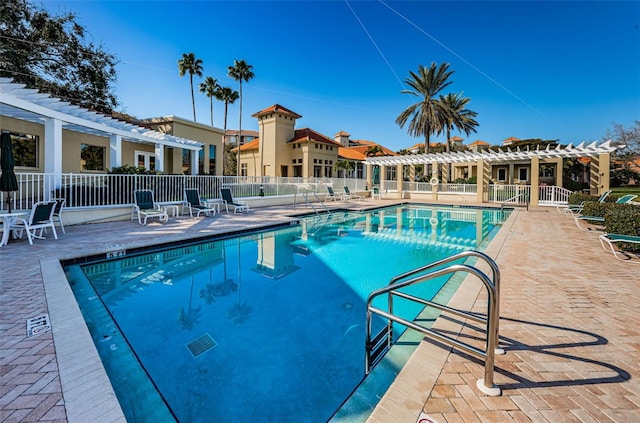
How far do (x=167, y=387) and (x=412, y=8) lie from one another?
16.7 m

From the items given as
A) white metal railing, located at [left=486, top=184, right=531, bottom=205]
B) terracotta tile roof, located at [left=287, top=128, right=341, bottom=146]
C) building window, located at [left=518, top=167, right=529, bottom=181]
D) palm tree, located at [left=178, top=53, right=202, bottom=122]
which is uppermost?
palm tree, located at [left=178, top=53, right=202, bottom=122]

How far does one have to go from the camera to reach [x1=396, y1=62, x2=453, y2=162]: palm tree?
2525cm

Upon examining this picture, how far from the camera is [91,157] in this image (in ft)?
49.3

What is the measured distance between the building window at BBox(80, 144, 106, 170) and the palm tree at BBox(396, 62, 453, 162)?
2321cm

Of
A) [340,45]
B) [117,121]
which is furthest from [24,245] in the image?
[340,45]

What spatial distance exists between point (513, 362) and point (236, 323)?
10.6 ft

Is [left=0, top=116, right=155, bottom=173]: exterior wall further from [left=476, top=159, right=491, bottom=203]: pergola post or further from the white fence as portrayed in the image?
[left=476, top=159, right=491, bottom=203]: pergola post

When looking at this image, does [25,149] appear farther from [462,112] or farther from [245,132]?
[245,132]

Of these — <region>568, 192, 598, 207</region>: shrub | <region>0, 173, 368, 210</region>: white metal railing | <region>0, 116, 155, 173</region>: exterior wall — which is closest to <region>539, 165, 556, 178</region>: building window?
<region>568, 192, 598, 207</region>: shrub

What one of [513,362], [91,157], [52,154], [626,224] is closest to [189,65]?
Answer: [91,157]

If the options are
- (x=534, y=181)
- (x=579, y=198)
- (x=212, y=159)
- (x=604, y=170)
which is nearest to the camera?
(x=579, y=198)

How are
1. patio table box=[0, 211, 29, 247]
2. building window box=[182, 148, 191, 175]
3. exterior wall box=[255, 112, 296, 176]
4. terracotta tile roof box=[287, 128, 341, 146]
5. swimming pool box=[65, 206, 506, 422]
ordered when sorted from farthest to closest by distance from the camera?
exterior wall box=[255, 112, 296, 176] < terracotta tile roof box=[287, 128, 341, 146] < building window box=[182, 148, 191, 175] < patio table box=[0, 211, 29, 247] < swimming pool box=[65, 206, 506, 422]

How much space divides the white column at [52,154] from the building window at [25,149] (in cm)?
409

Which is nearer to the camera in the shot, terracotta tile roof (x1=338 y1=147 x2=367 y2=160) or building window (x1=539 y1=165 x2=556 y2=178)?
building window (x1=539 y1=165 x2=556 y2=178)
